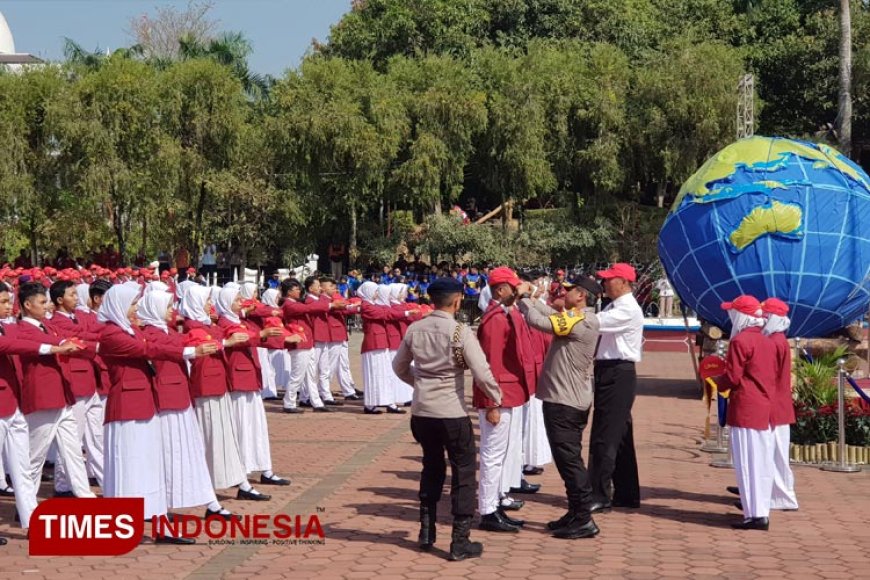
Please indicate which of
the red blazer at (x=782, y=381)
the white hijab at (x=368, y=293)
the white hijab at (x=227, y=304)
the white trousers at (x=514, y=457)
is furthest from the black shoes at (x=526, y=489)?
the white hijab at (x=368, y=293)

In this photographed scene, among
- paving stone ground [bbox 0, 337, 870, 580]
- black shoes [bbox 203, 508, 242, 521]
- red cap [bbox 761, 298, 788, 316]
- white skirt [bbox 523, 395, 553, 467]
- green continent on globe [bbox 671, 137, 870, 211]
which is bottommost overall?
paving stone ground [bbox 0, 337, 870, 580]

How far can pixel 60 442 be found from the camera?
32.6 feet

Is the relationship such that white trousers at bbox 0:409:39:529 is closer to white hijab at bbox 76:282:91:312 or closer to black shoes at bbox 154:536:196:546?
black shoes at bbox 154:536:196:546

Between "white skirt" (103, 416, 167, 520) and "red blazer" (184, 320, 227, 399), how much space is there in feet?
3.42

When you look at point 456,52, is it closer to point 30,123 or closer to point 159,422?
point 30,123

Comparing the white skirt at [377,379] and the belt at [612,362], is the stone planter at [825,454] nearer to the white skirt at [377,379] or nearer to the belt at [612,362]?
the belt at [612,362]

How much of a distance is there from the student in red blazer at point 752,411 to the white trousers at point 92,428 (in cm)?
530

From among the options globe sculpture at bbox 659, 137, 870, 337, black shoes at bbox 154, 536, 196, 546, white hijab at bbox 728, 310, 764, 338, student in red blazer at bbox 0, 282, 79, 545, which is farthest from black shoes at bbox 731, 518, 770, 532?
globe sculpture at bbox 659, 137, 870, 337

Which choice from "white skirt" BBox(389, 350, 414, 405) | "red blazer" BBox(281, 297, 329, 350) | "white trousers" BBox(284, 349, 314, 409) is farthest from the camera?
"white skirt" BBox(389, 350, 414, 405)

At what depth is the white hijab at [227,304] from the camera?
1100cm

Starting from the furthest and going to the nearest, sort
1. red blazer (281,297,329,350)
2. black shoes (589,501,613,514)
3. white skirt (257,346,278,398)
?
white skirt (257,346,278,398)
red blazer (281,297,329,350)
black shoes (589,501,613,514)

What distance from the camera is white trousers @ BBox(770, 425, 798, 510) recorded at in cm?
1014

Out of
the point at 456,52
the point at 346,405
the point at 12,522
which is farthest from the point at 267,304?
the point at 456,52

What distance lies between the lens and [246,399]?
11.1 meters
